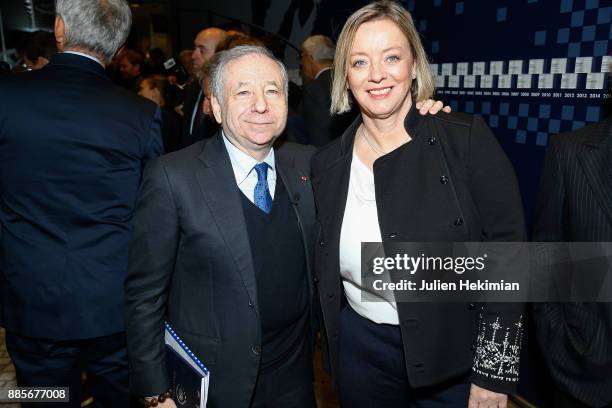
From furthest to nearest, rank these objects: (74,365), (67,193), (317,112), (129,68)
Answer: (129,68) < (317,112) < (74,365) < (67,193)

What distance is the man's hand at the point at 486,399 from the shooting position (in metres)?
1.55

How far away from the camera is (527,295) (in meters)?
1.55

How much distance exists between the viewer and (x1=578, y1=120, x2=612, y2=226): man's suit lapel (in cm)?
140

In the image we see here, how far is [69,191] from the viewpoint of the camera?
183 cm

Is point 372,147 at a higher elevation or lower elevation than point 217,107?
lower

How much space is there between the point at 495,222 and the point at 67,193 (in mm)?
1500

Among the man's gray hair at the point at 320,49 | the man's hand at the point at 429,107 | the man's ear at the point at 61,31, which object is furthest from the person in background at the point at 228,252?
the man's gray hair at the point at 320,49

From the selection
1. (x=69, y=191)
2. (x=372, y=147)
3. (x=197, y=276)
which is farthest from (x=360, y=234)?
(x=69, y=191)

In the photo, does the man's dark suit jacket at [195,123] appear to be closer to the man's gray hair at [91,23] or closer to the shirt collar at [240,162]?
the man's gray hair at [91,23]

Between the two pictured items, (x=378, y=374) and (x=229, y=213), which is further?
(x=378, y=374)

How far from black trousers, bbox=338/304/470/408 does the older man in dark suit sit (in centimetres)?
92

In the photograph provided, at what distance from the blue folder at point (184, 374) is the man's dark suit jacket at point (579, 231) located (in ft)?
3.54

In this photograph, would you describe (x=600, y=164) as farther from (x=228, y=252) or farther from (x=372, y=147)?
(x=228, y=252)

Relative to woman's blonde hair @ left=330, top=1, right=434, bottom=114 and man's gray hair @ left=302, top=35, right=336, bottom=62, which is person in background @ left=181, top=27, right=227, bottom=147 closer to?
man's gray hair @ left=302, top=35, right=336, bottom=62
